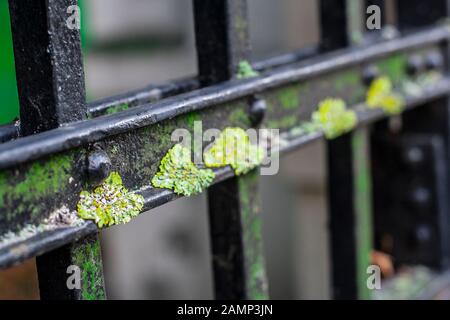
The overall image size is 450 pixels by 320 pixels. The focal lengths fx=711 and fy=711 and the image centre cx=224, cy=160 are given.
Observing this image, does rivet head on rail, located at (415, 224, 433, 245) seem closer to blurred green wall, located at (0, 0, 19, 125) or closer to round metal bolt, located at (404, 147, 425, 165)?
round metal bolt, located at (404, 147, 425, 165)

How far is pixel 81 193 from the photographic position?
2.45 ft

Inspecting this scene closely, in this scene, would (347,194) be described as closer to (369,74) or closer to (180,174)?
(369,74)

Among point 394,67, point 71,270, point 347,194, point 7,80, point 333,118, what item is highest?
point 7,80

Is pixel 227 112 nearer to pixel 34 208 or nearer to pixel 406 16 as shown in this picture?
pixel 34 208

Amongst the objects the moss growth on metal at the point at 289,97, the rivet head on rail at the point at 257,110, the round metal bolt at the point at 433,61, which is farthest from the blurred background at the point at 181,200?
the rivet head on rail at the point at 257,110

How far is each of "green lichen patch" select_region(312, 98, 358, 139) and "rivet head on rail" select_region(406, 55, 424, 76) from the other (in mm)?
251

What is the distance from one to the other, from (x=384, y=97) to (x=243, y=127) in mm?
429

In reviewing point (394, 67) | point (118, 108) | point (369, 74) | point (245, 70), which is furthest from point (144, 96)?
point (394, 67)

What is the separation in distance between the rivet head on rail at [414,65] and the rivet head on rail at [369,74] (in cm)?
14

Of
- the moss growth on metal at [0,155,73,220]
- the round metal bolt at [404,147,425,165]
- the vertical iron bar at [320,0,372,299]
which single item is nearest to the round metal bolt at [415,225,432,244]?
the round metal bolt at [404,147,425,165]

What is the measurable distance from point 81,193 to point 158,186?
113 mm

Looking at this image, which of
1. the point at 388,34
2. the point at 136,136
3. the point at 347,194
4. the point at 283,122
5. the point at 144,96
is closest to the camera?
the point at 136,136

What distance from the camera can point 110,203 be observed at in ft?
2.55
